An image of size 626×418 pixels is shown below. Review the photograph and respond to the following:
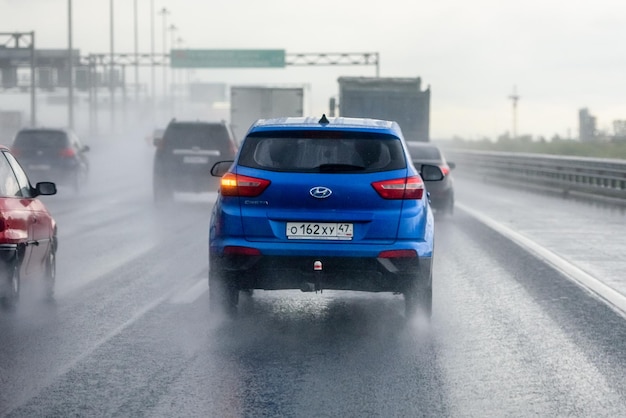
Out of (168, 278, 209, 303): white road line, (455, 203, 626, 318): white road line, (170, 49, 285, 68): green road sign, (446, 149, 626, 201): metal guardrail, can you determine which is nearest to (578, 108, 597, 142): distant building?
(170, 49, 285, 68): green road sign

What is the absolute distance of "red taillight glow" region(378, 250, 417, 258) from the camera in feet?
30.1

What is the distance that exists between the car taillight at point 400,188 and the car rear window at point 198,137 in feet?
58.6

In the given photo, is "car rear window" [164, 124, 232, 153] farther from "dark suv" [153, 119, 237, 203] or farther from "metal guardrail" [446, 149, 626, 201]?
"metal guardrail" [446, 149, 626, 201]

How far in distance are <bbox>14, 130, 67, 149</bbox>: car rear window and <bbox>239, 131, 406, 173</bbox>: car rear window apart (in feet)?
71.0

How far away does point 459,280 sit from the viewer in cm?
1326

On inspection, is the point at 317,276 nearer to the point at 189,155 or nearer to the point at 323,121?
the point at 323,121

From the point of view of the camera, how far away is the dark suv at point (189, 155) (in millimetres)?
26594

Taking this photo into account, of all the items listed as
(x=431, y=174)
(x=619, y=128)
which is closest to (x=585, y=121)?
(x=619, y=128)

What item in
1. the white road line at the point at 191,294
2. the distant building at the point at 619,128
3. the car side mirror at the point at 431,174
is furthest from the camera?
the distant building at the point at 619,128

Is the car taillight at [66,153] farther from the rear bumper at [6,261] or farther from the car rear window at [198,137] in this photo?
the rear bumper at [6,261]

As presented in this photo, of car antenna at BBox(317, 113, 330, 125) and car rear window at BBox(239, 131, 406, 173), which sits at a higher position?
car antenna at BBox(317, 113, 330, 125)

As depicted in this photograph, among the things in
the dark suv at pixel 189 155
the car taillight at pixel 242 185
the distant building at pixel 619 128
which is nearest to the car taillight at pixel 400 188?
the car taillight at pixel 242 185

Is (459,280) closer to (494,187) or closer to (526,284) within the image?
(526,284)

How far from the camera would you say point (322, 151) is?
9.53 meters
